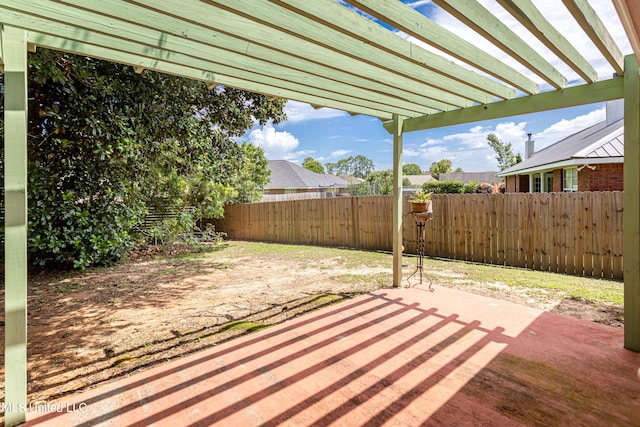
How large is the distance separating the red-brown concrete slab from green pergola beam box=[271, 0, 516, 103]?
223 cm

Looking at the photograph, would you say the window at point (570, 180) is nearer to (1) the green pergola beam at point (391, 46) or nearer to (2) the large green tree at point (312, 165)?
(1) the green pergola beam at point (391, 46)

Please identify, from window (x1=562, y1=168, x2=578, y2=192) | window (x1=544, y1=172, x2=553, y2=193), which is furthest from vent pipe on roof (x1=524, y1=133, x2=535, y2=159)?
window (x1=562, y1=168, x2=578, y2=192)

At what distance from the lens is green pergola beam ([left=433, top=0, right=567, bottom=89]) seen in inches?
64.7

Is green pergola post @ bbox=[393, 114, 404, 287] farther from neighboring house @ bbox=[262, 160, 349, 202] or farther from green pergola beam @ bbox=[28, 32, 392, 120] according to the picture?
neighboring house @ bbox=[262, 160, 349, 202]

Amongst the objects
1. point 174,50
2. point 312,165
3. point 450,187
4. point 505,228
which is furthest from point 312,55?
point 312,165

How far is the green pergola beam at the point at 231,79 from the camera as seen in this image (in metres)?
2.11

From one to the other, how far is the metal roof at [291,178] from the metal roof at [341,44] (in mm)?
22704

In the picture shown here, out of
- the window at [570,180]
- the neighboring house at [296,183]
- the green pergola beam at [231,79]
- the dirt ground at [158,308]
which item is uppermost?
the neighboring house at [296,183]

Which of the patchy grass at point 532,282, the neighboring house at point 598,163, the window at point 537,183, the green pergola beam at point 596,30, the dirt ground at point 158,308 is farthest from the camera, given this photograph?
the window at point 537,183

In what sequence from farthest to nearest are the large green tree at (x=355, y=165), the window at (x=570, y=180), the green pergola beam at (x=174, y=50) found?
the large green tree at (x=355, y=165)
the window at (x=570, y=180)
the green pergola beam at (x=174, y=50)

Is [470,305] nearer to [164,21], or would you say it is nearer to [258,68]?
[258,68]

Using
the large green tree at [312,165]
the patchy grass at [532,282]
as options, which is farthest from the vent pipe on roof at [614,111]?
the large green tree at [312,165]

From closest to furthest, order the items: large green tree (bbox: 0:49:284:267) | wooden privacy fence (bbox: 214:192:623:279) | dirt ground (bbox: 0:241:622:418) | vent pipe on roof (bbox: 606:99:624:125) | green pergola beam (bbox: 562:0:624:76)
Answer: green pergola beam (bbox: 562:0:624:76), dirt ground (bbox: 0:241:622:418), large green tree (bbox: 0:49:284:267), wooden privacy fence (bbox: 214:192:623:279), vent pipe on roof (bbox: 606:99:624:125)

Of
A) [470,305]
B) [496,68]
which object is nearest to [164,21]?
[496,68]
